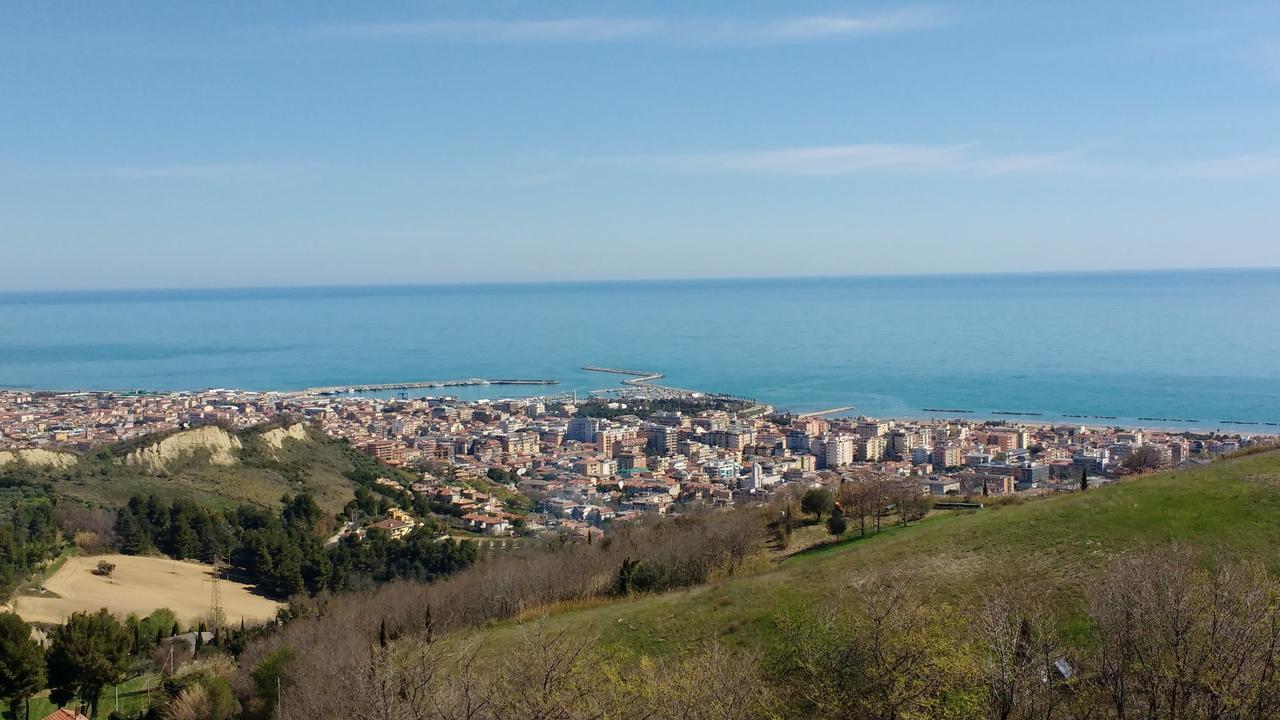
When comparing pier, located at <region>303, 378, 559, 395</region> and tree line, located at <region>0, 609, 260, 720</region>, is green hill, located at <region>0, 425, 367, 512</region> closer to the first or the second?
tree line, located at <region>0, 609, 260, 720</region>

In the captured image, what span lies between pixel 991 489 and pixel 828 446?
15180mm

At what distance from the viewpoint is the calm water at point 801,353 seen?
248 ft

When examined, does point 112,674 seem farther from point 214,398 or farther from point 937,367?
point 937,367

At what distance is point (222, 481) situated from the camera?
145ft

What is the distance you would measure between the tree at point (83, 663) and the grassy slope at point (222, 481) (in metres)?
21.3

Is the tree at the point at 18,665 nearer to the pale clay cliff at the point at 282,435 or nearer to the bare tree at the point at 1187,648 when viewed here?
the bare tree at the point at 1187,648

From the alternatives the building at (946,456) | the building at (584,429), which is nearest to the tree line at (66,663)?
the building at (946,456)

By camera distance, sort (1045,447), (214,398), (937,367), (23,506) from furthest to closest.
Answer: (937,367)
(214,398)
(1045,447)
(23,506)

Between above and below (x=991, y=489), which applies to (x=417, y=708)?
above

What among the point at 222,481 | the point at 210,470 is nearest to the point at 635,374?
the point at 210,470

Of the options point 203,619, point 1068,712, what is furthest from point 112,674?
point 1068,712

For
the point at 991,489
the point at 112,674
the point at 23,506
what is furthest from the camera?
the point at 991,489

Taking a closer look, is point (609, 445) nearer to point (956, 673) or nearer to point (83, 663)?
point (83, 663)

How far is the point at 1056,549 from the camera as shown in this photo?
50.2 feet
